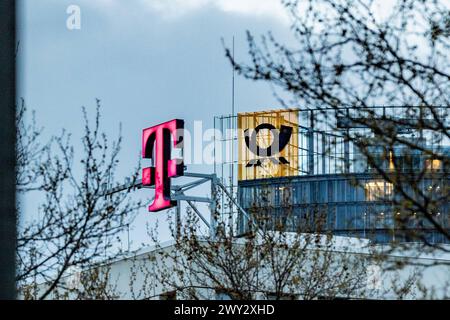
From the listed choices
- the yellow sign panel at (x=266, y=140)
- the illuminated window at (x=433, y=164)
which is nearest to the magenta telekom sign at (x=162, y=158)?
the yellow sign panel at (x=266, y=140)

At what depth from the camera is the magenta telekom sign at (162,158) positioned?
105 ft

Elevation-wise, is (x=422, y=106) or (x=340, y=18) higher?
(x=340, y=18)

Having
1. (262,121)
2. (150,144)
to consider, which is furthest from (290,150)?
(150,144)

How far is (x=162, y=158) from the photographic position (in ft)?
107

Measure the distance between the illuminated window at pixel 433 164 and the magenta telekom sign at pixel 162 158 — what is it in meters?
25.4

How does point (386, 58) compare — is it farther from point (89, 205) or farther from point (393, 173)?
point (89, 205)

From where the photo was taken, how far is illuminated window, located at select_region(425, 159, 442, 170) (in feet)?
17.1

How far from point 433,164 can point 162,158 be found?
27.1m

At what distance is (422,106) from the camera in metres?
5.55

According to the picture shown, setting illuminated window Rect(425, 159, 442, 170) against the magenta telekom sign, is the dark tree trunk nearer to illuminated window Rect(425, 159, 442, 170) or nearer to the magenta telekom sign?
illuminated window Rect(425, 159, 442, 170)

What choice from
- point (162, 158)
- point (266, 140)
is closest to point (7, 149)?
point (162, 158)

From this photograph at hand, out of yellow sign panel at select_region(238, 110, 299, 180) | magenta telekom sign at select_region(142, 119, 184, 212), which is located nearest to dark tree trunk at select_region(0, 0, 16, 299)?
magenta telekom sign at select_region(142, 119, 184, 212)

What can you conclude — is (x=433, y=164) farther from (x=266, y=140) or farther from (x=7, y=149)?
(x=266, y=140)
